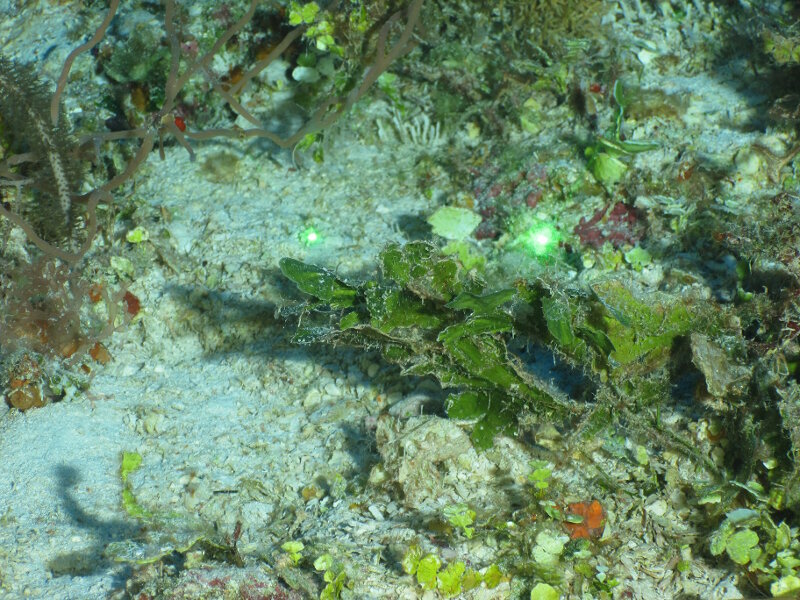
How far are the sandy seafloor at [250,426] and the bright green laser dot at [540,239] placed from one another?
751 millimetres

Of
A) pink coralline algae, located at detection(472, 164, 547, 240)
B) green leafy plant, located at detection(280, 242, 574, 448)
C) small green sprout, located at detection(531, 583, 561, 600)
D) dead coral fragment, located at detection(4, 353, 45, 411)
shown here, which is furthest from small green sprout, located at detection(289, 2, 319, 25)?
small green sprout, located at detection(531, 583, 561, 600)

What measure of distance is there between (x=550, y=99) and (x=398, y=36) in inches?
49.9

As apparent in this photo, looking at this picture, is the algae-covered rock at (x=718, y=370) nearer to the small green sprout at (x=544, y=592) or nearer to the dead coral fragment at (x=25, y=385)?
the small green sprout at (x=544, y=592)

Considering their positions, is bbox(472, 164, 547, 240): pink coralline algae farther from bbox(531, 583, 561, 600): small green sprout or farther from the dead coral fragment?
the dead coral fragment

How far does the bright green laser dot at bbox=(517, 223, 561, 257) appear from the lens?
3.97 metres

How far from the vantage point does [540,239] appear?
4.01 meters

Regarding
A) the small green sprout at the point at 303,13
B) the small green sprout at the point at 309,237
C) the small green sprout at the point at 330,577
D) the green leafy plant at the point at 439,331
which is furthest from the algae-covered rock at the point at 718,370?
the small green sprout at the point at 303,13

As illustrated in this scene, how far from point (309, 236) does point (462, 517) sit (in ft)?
7.59

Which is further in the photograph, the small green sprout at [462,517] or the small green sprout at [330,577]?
the small green sprout at [462,517]

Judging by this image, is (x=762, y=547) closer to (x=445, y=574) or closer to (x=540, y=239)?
(x=445, y=574)

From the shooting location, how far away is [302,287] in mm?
2975

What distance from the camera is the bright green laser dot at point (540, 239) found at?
156 inches

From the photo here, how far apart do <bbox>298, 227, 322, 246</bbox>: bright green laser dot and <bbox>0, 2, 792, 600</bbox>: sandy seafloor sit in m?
0.05

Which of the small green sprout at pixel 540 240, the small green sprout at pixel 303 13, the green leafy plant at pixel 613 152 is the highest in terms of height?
the small green sprout at pixel 303 13
